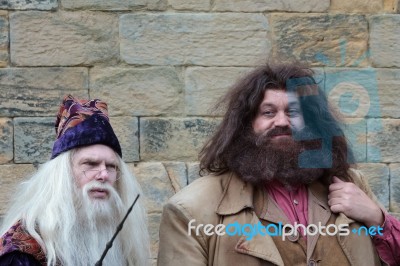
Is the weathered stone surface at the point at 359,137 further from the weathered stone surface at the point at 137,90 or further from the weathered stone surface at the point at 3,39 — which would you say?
the weathered stone surface at the point at 3,39

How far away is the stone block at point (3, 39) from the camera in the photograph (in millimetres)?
5184

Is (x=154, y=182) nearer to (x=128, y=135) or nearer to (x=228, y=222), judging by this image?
(x=128, y=135)

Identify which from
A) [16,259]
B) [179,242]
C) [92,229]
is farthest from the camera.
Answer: [92,229]

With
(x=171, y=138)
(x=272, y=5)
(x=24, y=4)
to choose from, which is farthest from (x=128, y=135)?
(x=272, y=5)

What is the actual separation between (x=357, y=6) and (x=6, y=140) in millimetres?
2301

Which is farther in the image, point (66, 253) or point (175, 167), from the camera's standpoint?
point (175, 167)

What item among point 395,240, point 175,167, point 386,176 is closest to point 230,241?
point 395,240

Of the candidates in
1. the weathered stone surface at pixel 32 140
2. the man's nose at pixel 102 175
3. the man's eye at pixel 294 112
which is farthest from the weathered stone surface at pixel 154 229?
the man's eye at pixel 294 112

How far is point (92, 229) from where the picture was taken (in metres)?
3.72

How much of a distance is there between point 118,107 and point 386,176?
1698 mm

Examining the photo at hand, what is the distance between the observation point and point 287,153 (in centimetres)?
375

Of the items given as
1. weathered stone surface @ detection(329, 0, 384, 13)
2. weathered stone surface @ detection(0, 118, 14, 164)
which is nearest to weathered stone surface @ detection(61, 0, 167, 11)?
weathered stone surface @ detection(0, 118, 14, 164)

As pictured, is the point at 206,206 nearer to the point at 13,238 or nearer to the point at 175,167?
the point at 13,238

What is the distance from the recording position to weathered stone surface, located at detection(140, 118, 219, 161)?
5.23 meters
